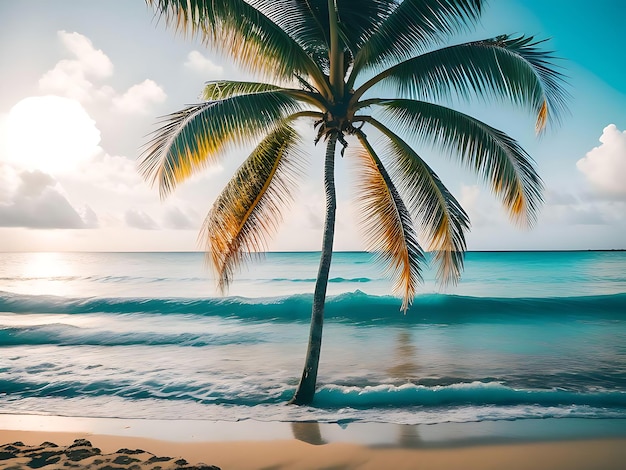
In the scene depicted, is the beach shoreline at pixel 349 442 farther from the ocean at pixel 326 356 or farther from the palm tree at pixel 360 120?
the palm tree at pixel 360 120

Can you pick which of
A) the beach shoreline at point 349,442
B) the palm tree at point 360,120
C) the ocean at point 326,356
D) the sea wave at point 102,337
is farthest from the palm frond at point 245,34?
the sea wave at point 102,337

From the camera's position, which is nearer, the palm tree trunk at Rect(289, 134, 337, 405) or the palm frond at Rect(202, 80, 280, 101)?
the palm tree trunk at Rect(289, 134, 337, 405)

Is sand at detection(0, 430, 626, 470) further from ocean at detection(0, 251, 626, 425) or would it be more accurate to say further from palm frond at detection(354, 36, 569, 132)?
palm frond at detection(354, 36, 569, 132)

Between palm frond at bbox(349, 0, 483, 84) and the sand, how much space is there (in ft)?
16.2

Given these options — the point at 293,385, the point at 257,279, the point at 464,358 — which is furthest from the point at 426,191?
the point at 257,279

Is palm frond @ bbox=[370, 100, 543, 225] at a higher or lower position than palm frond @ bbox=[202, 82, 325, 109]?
lower

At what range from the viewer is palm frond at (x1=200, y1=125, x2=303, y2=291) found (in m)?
7.54

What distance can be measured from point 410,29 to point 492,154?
7.02ft

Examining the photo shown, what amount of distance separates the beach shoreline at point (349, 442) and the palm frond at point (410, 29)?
4866 millimetres

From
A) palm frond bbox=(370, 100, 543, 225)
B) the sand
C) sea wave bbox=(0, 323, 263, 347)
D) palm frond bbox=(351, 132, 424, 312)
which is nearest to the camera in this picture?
the sand

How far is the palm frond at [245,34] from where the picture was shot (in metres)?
5.58

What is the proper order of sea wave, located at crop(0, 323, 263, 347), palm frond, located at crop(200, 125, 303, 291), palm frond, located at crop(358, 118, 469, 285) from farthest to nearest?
sea wave, located at crop(0, 323, 263, 347) → palm frond, located at crop(200, 125, 303, 291) → palm frond, located at crop(358, 118, 469, 285)

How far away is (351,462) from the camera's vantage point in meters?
5.25

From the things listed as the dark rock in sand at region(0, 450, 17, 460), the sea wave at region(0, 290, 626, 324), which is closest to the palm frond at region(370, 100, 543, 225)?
the dark rock in sand at region(0, 450, 17, 460)
